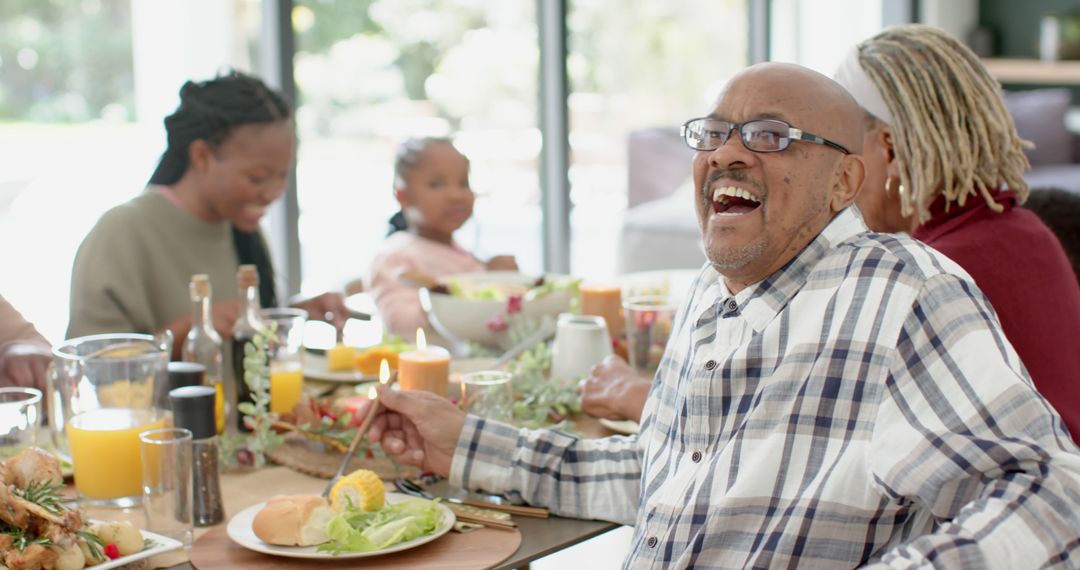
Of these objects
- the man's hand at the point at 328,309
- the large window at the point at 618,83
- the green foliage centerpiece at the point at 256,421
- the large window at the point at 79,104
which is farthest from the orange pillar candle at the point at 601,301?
the large window at the point at 618,83

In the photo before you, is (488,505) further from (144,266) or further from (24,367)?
(144,266)

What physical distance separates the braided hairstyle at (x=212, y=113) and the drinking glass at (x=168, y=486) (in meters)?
1.44

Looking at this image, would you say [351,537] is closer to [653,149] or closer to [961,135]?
[961,135]

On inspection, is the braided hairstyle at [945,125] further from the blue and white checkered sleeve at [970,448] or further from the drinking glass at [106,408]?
the drinking glass at [106,408]

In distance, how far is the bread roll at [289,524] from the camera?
4.74 ft

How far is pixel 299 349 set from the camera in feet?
6.93

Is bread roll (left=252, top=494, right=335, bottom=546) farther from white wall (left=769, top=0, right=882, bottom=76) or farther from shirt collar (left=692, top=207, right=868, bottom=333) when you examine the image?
white wall (left=769, top=0, right=882, bottom=76)

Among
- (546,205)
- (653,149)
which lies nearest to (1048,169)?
(653,149)

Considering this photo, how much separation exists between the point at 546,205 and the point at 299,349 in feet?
12.2

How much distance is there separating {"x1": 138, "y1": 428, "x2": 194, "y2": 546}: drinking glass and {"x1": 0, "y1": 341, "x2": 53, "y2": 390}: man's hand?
67 centimetres

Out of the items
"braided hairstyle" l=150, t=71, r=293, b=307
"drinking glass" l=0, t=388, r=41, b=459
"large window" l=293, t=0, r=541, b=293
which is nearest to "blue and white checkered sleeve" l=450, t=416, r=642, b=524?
"drinking glass" l=0, t=388, r=41, b=459

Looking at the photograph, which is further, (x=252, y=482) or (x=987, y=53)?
(x=987, y=53)

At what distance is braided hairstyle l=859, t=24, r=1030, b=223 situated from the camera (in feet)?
6.29

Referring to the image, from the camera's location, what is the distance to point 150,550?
139 centimetres
